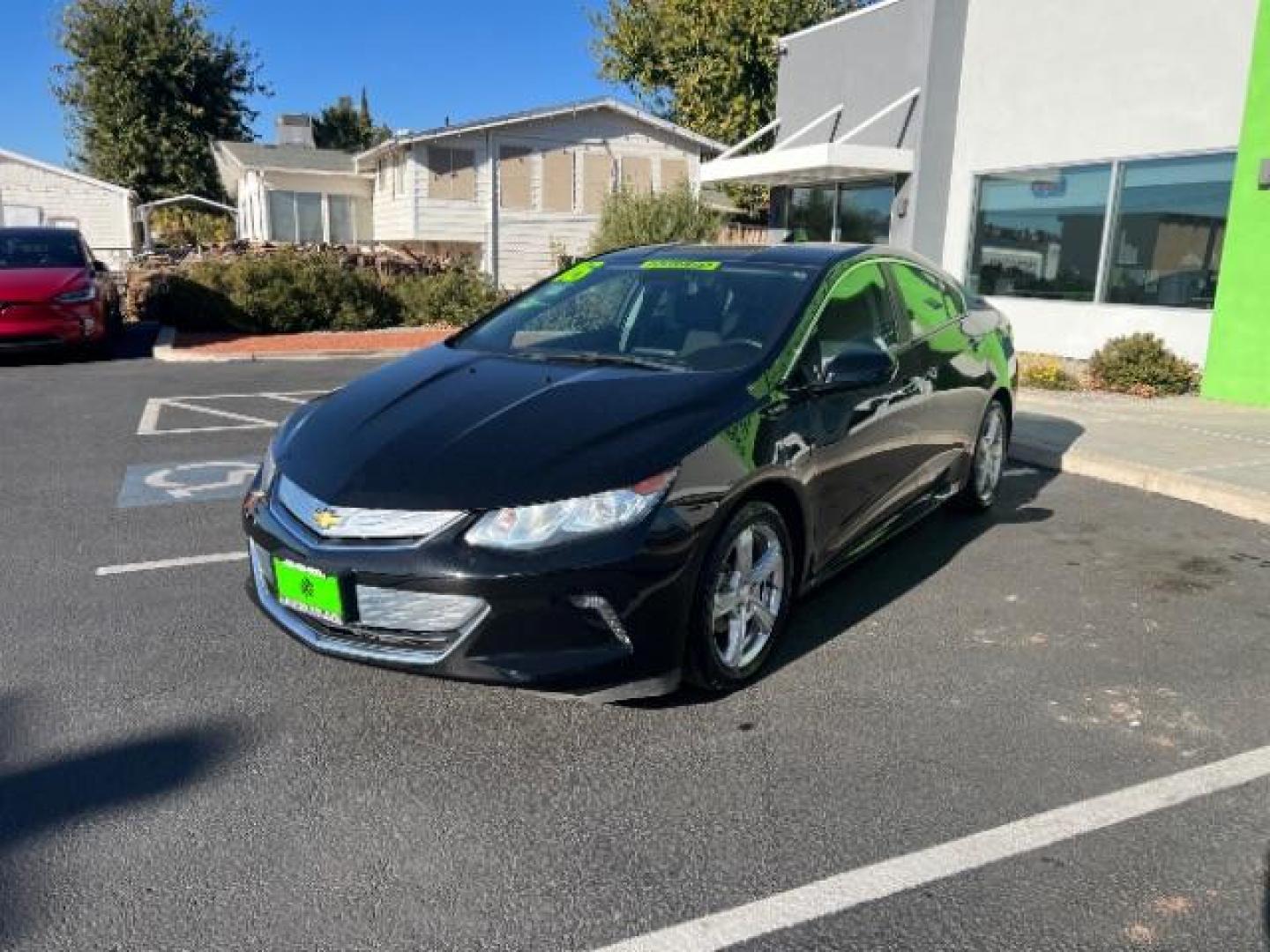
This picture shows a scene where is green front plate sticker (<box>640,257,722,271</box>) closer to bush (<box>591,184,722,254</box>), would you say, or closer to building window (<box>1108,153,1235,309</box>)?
building window (<box>1108,153,1235,309</box>)

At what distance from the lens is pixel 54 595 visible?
4379mm

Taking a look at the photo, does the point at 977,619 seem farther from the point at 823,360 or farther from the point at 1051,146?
the point at 1051,146

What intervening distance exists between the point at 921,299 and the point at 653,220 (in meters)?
13.2

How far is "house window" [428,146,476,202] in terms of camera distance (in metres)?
25.9

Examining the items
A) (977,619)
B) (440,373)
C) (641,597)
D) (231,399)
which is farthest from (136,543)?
(231,399)

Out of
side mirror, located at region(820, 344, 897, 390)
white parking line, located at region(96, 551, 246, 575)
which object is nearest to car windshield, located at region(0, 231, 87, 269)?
white parking line, located at region(96, 551, 246, 575)

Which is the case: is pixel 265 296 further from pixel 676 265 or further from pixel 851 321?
pixel 851 321

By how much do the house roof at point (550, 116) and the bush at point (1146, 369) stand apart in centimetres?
1893

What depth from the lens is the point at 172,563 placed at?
4.84m

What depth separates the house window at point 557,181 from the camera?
89.2 feet

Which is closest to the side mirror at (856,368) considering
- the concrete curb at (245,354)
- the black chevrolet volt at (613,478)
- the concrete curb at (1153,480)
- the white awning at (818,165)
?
the black chevrolet volt at (613,478)

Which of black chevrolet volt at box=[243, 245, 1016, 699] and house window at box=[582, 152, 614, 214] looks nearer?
black chevrolet volt at box=[243, 245, 1016, 699]

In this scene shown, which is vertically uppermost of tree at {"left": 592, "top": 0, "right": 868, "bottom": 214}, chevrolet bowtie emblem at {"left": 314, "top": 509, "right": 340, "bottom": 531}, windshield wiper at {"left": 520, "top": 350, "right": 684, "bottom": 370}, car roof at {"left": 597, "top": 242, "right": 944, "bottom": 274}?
tree at {"left": 592, "top": 0, "right": 868, "bottom": 214}

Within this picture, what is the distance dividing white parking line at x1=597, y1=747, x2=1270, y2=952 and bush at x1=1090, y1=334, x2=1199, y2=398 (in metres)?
8.07
